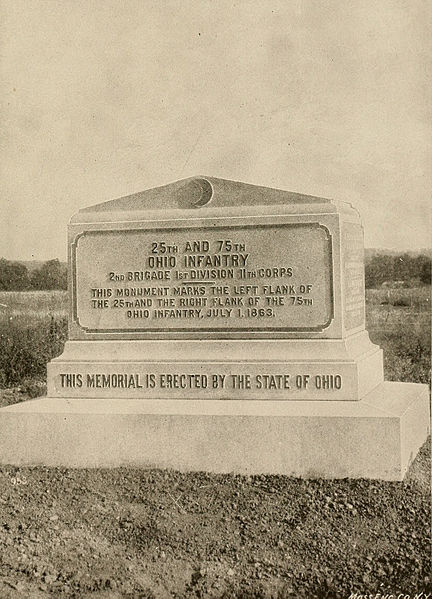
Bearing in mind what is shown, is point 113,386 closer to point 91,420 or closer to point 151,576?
→ point 91,420

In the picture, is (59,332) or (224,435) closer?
(224,435)

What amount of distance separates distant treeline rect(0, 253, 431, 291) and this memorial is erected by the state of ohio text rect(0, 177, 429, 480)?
14.0 feet

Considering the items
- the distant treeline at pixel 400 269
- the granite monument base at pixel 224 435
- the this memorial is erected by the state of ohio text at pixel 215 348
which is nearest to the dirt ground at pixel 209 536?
the granite monument base at pixel 224 435

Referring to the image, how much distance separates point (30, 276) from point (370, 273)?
17.8 ft

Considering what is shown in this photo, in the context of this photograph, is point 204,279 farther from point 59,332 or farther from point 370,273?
point 370,273

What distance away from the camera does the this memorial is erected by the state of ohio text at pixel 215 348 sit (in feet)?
18.8

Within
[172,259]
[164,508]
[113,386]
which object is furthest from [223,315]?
[164,508]

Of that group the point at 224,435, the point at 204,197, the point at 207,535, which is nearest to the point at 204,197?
the point at 204,197

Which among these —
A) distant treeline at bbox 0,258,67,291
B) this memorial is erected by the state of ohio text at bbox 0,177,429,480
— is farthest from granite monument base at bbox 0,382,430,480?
distant treeline at bbox 0,258,67,291

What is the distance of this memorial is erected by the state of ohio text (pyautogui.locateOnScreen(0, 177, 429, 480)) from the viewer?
5.74 meters

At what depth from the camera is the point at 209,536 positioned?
15.8 ft

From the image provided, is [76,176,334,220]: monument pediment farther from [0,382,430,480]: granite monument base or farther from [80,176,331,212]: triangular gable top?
[0,382,430,480]: granite monument base

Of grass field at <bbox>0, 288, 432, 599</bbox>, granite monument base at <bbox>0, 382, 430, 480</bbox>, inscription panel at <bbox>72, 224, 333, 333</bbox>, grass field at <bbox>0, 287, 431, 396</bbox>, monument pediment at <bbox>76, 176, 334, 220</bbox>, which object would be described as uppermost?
monument pediment at <bbox>76, 176, 334, 220</bbox>

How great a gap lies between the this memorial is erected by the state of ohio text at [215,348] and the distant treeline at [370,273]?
14.0ft
